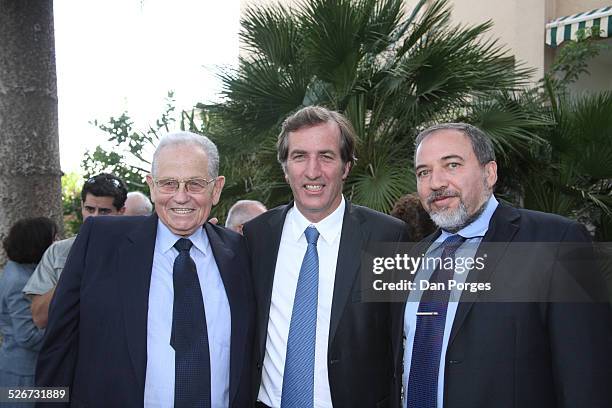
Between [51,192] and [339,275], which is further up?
[51,192]

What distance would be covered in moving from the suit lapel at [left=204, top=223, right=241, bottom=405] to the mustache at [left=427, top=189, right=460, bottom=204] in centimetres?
95

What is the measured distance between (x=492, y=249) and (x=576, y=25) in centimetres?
900

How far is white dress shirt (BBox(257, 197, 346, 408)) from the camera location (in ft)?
9.29

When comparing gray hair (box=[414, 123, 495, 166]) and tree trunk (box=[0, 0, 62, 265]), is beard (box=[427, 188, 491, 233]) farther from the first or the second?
tree trunk (box=[0, 0, 62, 265])

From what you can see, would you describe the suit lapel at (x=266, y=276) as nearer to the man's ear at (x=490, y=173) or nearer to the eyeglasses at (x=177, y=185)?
the eyeglasses at (x=177, y=185)

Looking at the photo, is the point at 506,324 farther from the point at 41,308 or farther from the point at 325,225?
the point at 41,308

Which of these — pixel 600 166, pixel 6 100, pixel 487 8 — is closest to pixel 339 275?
pixel 6 100

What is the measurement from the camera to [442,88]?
6.80m

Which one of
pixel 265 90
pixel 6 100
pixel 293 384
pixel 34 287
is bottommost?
pixel 293 384

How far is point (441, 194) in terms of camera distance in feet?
8.98

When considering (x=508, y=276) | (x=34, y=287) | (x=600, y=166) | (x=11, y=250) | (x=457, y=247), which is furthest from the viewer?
(x=600, y=166)

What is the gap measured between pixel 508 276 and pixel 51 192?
11.8 feet

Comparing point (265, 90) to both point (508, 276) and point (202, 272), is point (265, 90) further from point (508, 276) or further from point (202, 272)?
→ point (508, 276)

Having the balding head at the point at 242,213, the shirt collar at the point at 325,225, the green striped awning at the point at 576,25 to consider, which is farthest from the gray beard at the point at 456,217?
the green striped awning at the point at 576,25
